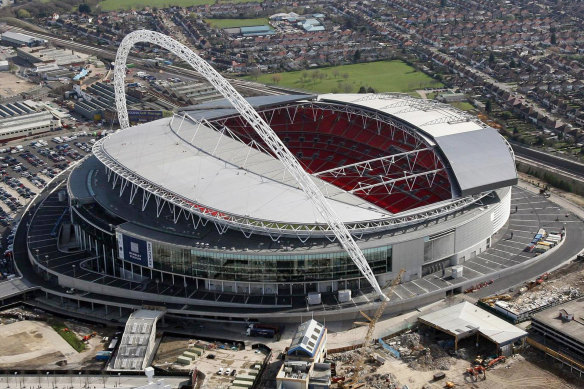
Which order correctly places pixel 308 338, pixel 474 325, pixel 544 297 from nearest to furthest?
pixel 308 338 < pixel 474 325 < pixel 544 297

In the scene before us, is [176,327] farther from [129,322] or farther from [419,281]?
[419,281]

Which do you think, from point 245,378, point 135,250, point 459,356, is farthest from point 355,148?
point 245,378

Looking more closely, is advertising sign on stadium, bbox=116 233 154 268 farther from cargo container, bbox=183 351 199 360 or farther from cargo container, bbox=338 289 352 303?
cargo container, bbox=338 289 352 303

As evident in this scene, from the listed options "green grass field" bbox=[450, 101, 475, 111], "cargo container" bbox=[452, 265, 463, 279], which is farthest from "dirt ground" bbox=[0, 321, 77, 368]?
"green grass field" bbox=[450, 101, 475, 111]

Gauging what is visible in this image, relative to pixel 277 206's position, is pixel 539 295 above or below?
below

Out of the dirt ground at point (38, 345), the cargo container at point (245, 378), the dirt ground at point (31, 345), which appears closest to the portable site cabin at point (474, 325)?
the cargo container at point (245, 378)

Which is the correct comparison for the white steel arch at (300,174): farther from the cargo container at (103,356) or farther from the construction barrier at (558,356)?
the cargo container at (103,356)

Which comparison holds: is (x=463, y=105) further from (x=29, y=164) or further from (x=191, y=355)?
(x=191, y=355)
